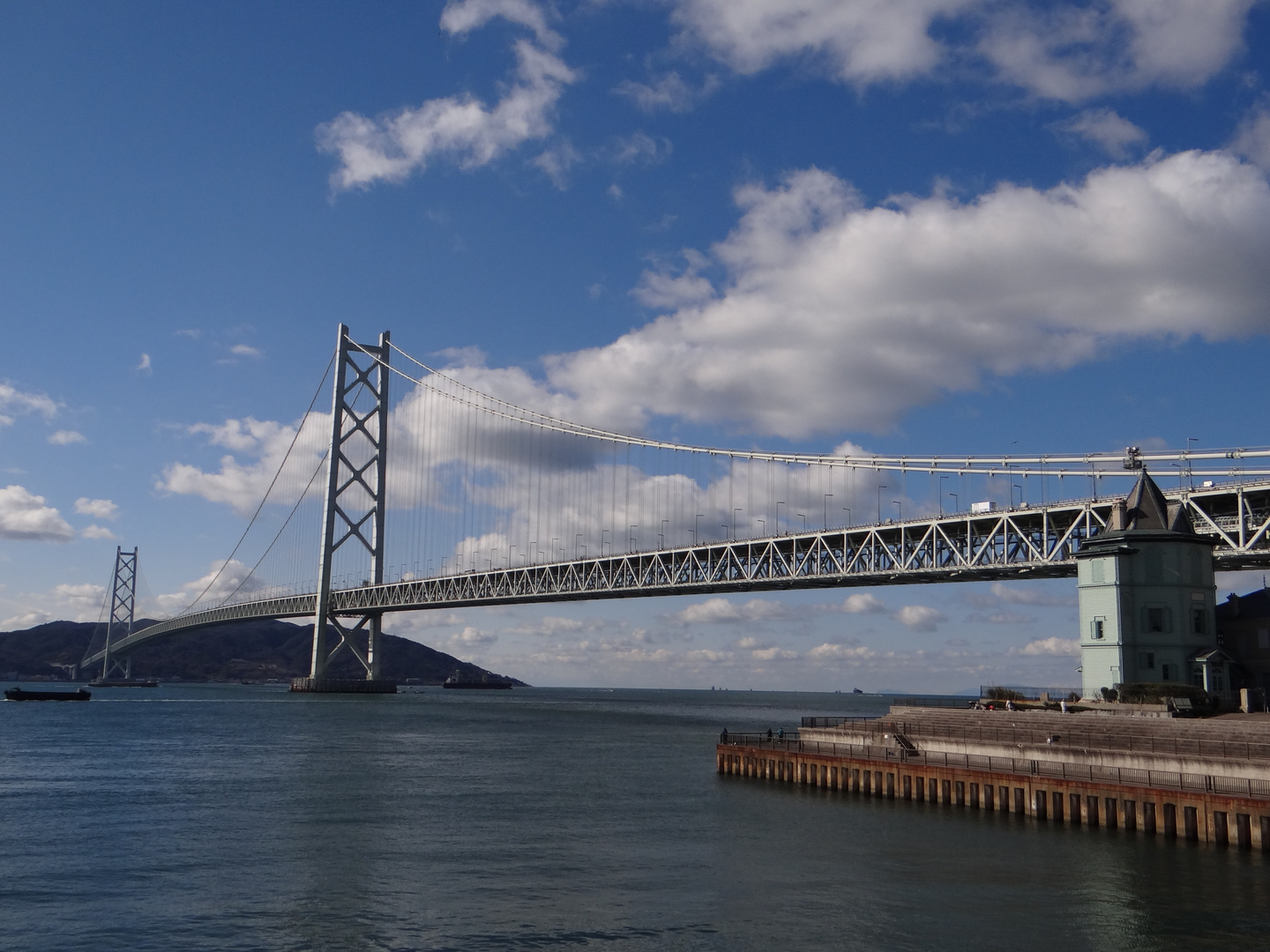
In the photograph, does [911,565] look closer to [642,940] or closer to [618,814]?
[618,814]

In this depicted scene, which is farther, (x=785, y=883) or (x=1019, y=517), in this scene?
(x=1019, y=517)

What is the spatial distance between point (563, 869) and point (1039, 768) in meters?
17.3

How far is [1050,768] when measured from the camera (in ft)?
117

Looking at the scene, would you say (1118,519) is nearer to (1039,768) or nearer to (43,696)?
(1039,768)

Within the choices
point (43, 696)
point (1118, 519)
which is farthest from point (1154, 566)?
point (43, 696)

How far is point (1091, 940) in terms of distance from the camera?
2111 cm

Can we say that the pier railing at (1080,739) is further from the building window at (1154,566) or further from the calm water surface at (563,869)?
the building window at (1154,566)

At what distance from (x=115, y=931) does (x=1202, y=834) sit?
1028 inches

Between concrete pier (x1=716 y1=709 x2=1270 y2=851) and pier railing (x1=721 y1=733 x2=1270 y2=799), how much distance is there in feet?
0.15

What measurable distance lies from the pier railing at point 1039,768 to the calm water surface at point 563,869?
6.80 ft

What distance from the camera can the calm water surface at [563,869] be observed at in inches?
848

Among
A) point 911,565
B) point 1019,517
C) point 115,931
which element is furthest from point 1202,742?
point 911,565

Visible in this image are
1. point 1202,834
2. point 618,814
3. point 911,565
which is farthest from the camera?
point 911,565

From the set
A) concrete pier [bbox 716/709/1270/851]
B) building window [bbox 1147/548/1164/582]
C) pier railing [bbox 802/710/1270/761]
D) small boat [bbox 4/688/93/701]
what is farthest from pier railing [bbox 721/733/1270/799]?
small boat [bbox 4/688/93/701]
